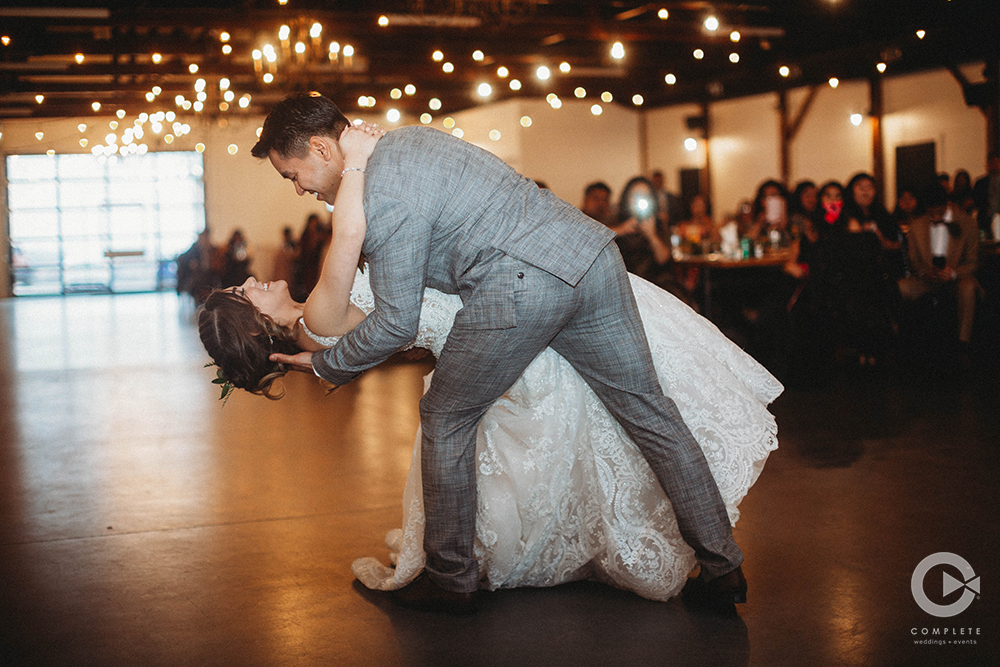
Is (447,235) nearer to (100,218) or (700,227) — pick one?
(700,227)

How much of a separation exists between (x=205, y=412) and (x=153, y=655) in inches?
133

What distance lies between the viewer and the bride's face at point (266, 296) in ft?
7.48

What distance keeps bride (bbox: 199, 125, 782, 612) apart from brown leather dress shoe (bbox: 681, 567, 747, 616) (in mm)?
61

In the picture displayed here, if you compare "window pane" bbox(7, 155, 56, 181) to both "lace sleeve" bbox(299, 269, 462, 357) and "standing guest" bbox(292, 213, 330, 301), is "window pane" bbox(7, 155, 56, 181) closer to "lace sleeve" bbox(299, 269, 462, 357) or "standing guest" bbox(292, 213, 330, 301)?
"standing guest" bbox(292, 213, 330, 301)

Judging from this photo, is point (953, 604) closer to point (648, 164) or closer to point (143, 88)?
point (143, 88)

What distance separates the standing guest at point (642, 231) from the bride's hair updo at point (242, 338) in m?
2.88

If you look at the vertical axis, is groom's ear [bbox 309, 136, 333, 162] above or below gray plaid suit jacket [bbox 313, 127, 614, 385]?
above

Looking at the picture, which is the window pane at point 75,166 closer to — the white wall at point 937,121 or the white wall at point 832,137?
the white wall at point 832,137

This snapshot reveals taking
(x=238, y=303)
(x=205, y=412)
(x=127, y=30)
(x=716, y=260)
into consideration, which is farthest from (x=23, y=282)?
(x=238, y=303)

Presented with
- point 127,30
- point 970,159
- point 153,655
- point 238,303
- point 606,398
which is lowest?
point 153,655

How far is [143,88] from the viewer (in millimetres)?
9656

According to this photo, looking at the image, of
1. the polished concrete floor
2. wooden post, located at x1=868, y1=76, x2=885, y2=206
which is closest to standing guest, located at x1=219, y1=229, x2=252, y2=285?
the polished concrete floor

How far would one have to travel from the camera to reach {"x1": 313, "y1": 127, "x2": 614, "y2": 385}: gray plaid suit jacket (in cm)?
188

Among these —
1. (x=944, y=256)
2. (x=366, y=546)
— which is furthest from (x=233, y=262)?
(x=366, y=546)
